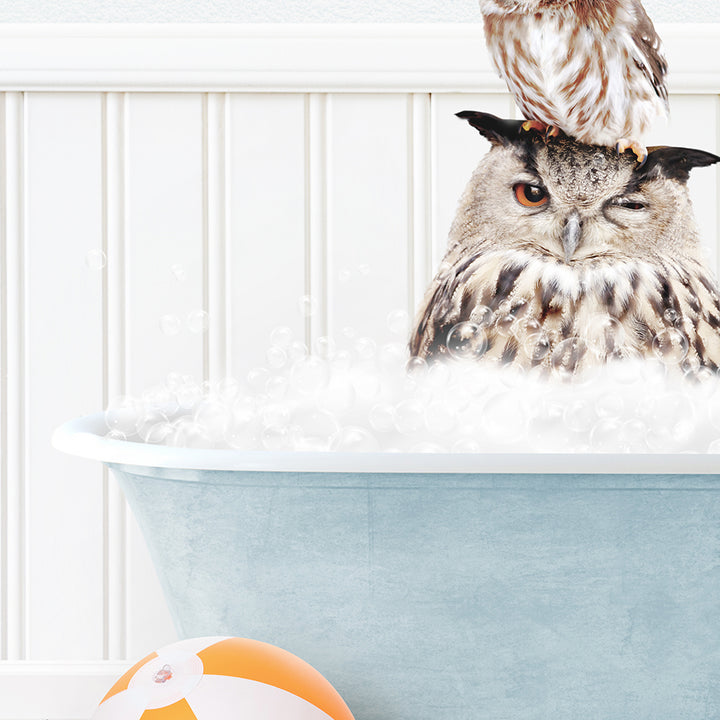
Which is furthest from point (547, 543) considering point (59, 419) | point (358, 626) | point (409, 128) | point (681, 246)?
point (59, 419)

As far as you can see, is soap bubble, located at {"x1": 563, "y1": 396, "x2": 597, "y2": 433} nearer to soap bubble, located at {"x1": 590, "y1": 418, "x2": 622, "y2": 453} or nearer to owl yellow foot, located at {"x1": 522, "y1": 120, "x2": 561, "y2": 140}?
soap bubble, located at {"x1": 590, "y1": 418, "x2": 622, "y2": 453}

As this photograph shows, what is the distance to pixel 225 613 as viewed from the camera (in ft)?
2.63

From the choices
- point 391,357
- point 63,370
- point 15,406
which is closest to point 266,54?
point 391,357

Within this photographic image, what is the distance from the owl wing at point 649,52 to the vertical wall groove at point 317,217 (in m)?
0.62

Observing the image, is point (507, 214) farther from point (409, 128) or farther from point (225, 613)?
point (225, 613)

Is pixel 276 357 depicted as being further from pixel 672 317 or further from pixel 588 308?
pixel 672 317

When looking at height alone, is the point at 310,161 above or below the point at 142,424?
above

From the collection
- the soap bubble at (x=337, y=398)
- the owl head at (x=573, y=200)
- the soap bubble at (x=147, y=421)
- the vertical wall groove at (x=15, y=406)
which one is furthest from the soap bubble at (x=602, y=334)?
the vertical wall groove at (x=15, y=406)

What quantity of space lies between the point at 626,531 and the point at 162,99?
115 centimetres

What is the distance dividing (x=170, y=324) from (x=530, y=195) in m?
0.75

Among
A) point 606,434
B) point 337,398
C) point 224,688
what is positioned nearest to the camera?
point 224,688

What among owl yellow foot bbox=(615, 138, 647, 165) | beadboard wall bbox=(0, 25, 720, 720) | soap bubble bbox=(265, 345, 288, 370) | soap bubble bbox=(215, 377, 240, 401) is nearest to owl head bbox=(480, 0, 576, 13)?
beadboard wall bbox=(0, 25, 720, 720)

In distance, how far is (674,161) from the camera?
124 cm

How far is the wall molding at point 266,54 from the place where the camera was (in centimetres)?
125
